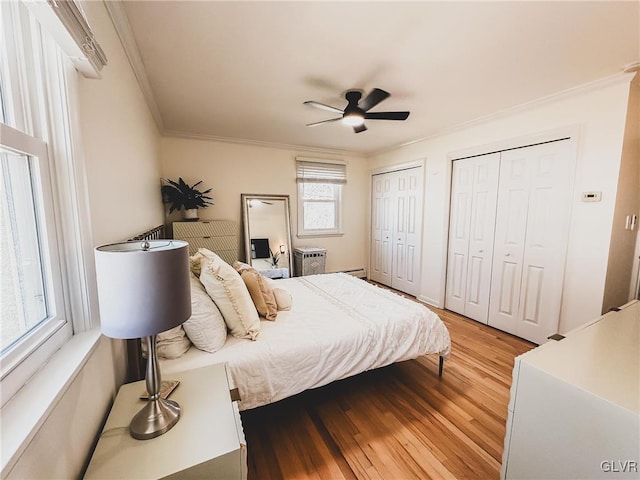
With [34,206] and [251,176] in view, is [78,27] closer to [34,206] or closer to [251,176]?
[34,206]

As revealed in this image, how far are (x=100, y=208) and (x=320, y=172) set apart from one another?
3.59 meters

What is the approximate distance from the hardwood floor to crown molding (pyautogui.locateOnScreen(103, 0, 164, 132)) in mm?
2439

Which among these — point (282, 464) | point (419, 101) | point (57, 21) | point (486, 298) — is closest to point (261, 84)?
point (419, 101)

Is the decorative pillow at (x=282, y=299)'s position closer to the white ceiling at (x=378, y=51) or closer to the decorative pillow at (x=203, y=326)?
the decorative pillow at (x=203, y=326)

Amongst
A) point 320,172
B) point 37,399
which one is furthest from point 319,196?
point 37,399

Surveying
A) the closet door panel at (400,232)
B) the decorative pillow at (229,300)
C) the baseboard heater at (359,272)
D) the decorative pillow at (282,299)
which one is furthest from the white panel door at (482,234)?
the decorative pillow at (229,300)

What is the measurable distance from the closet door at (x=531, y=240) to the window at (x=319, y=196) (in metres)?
2.44

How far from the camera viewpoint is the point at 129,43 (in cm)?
160

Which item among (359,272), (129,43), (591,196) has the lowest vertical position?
(359,272)

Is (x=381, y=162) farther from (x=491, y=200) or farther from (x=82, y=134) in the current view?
(x=82, y=134)

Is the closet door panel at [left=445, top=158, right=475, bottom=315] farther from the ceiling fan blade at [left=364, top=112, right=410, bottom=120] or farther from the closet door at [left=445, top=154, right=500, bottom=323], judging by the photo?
the ceiling fan blade at [left=364, top=112, right=410, bottom=120]

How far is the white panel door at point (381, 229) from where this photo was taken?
448 cm

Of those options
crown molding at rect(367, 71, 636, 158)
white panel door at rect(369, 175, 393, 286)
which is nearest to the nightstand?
crown molding at rect(367, 71, 636, 158)

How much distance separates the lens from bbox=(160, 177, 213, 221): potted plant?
3361mm
